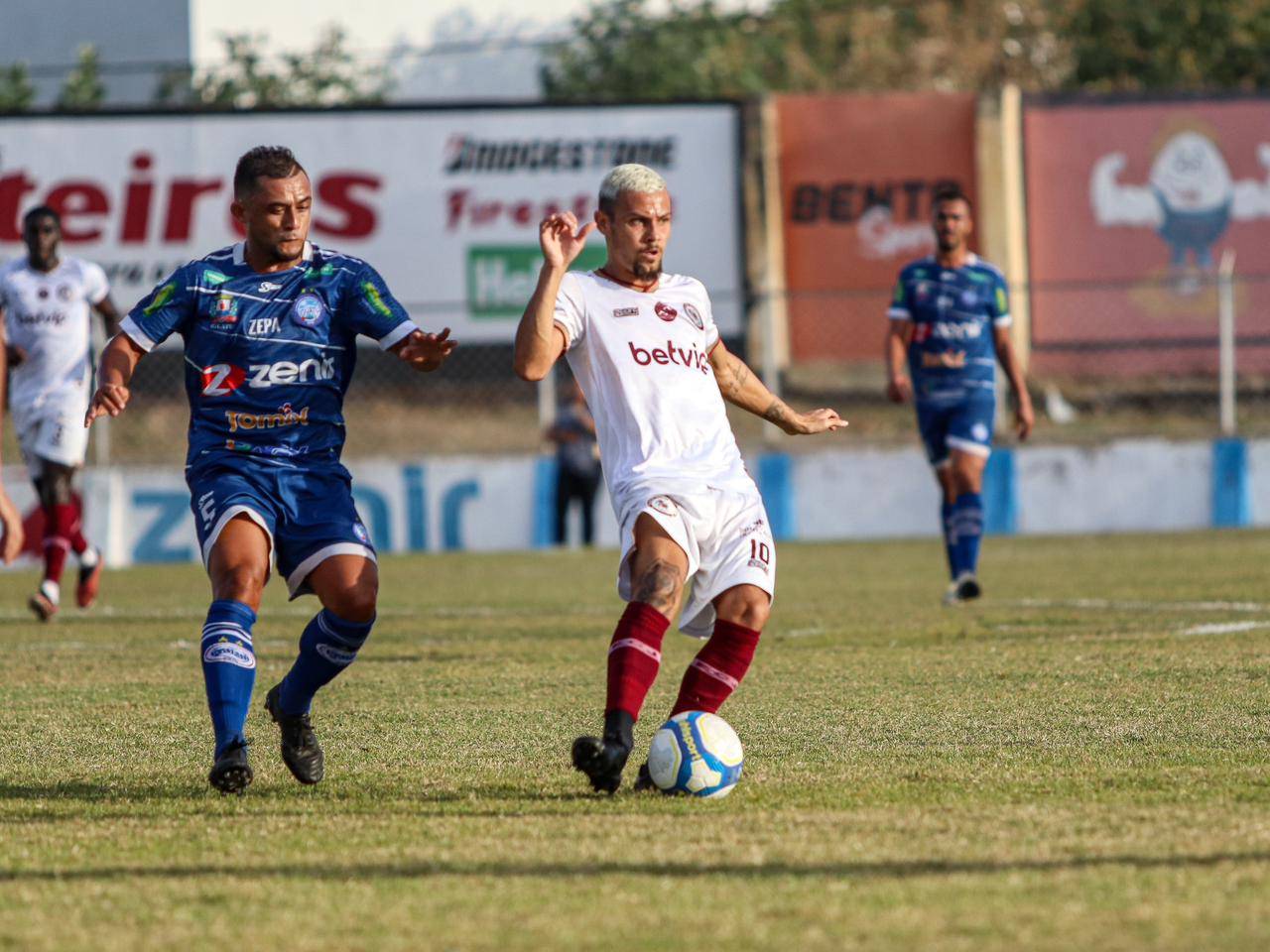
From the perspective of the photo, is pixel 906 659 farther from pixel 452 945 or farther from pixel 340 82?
pixel 340 82

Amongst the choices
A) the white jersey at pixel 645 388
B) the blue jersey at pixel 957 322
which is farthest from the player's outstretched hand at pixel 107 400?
the blue jersey at pixel 957 322

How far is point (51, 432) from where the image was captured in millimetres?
12203

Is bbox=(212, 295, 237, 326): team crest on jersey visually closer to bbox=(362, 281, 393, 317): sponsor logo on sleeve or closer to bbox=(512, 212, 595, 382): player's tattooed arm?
bbox=(362, 281, 393, 317): sponsor logo on sleeve

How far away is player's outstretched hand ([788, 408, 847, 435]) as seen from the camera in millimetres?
6195

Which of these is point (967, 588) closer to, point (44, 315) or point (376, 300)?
point (44, 315)

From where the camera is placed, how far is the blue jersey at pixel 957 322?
1198 cm

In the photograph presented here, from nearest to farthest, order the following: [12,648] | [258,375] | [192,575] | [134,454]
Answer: [258,375]
[12,648]
[192,575]
[134,454]

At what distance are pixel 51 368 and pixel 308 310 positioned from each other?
22.2 ft

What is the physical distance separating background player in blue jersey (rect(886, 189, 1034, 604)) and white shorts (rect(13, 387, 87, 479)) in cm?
477

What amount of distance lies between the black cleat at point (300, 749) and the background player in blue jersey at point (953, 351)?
6445 millimetres

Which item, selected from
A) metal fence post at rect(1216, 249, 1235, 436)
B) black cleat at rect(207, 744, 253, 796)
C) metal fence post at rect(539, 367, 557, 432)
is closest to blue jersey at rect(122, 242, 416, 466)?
black cleat at rect(207, 744, 253, 796)

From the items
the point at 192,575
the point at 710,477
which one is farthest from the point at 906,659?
the point at 192,575

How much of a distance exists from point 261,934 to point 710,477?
2294mm

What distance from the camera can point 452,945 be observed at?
12.2 ft
